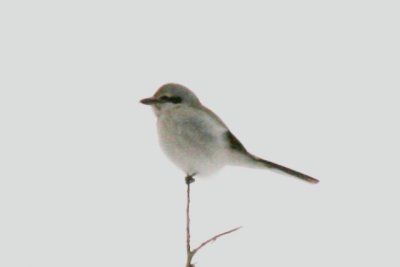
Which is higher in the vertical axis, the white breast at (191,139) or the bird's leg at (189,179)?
the white breast at (191,139)

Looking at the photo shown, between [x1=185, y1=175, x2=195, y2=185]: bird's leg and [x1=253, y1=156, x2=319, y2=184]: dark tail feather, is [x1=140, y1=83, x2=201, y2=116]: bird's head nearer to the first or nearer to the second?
[x1=185, y1=175, x2=195, y2=185]: bird's leg

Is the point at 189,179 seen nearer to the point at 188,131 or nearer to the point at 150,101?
the point at 188,131

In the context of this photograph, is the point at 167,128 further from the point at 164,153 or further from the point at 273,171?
the point at 273,171

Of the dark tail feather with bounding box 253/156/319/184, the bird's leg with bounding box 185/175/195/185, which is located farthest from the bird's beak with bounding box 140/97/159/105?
the dark tail feather with bounding box 253/156/319/184

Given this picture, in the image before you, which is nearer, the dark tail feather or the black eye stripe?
the black eye stripe

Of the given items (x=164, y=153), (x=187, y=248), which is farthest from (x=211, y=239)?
(x=164, y=153)

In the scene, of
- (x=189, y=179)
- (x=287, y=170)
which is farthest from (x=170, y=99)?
(x=287, y=170)

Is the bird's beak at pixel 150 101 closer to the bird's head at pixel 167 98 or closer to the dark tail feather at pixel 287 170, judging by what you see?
the bird's head at pixel 167 98

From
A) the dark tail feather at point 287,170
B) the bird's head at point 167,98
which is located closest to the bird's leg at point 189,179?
the bird's head at point 167,98
